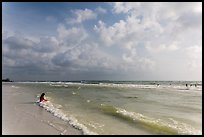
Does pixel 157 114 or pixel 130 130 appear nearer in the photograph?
pixel 130 130

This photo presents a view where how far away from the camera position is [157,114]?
15.4 metres

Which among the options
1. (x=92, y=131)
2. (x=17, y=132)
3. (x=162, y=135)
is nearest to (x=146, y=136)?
(x=162, y=135)

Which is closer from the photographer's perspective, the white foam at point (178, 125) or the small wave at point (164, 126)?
the white foam at point (178, 125)

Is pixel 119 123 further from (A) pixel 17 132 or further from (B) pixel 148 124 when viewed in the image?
(A) pixel 17 132

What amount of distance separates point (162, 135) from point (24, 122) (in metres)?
6.67

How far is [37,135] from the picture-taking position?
9.30 meters

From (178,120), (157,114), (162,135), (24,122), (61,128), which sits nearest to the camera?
(162,135)

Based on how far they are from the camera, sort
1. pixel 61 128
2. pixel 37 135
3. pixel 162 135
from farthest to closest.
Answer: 1. pixel 61 128
2. pixel 162 135
3. pixel 37 135

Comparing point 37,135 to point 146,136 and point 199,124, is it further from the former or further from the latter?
point 199,124

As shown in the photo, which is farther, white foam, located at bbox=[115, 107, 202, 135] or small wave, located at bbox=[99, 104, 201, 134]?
small wave, located at bbox=[99, 104, 201, 134]

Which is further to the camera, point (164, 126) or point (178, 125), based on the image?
point (178, 125)

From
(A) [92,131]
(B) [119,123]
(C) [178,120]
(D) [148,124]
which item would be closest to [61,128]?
(A) [92,131]

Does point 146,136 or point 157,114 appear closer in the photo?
point 146,136

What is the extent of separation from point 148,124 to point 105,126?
2355 millimetres
